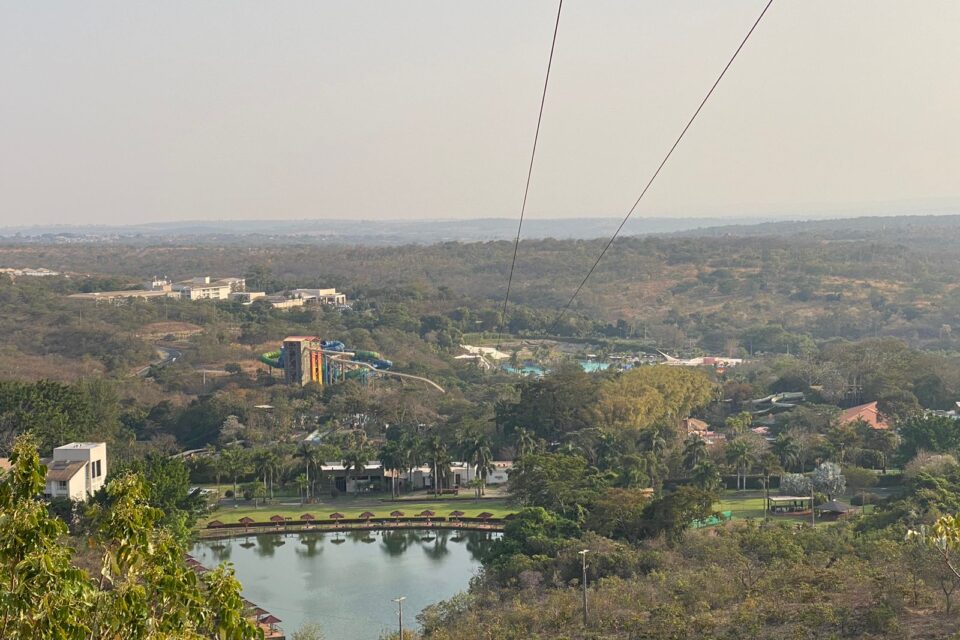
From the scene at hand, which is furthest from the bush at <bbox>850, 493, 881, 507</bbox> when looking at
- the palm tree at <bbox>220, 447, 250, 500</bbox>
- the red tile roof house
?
the palm tree at <bbox>220, 447, 250, 500</bbox>

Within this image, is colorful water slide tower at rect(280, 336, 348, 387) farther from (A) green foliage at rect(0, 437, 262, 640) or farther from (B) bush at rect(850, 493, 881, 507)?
(A) green foliage at rect(0, 437, 262, 640)

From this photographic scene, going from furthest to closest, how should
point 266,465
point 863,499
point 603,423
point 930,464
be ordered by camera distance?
point 603,423 < point 266,465 < point 863,499 < point 930,464

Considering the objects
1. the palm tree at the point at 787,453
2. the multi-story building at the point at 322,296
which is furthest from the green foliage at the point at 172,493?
the multi-story building at the point at 322,296

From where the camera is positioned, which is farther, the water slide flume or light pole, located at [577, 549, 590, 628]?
the water slide flume

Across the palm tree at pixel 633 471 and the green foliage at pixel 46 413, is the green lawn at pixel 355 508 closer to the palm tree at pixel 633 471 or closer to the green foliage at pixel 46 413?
the palm tree at pixel 633 471

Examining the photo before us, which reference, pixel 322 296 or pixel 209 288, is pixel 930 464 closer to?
pixel 322 296

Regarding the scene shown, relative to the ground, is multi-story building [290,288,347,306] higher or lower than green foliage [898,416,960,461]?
lower

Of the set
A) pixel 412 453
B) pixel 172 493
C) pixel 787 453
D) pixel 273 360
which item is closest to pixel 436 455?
pixel 412 453
